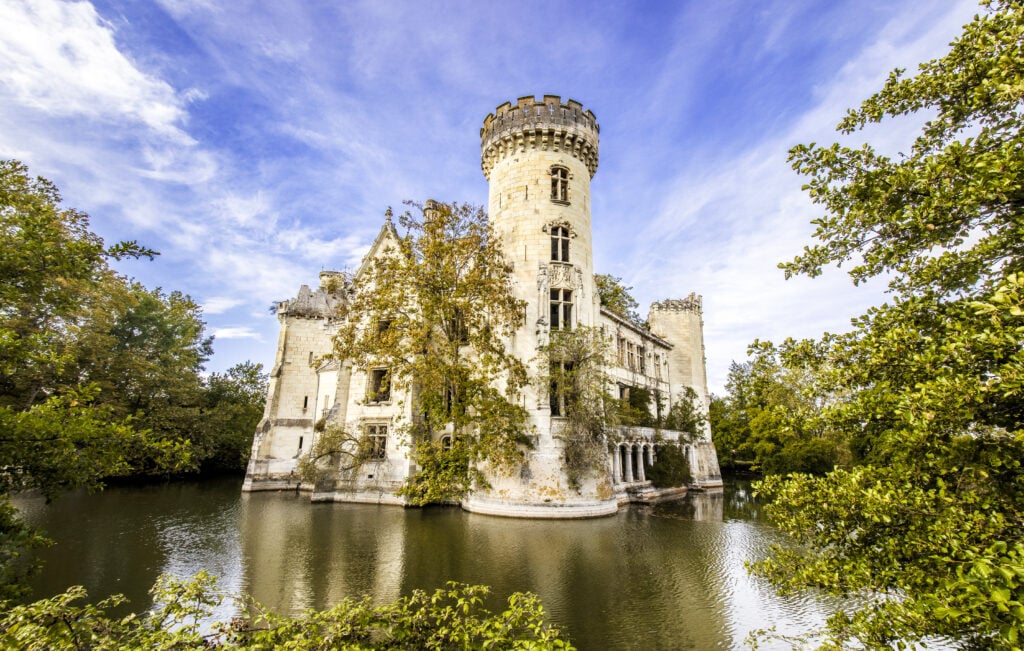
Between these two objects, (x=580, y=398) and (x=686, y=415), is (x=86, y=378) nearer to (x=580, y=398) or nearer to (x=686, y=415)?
(x=580, y=398)

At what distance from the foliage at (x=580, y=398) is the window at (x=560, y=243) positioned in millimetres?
4235

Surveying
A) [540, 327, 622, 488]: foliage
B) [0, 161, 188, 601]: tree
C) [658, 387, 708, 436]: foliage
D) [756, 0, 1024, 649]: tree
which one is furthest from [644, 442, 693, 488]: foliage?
[0, 161, 188, 601]: tree

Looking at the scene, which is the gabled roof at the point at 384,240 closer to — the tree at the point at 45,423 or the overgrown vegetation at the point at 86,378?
the overgrown vegetation at the point at 86,378

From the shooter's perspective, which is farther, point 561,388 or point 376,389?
point 376,389

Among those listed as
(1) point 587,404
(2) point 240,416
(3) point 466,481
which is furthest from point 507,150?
(2) point 240,416

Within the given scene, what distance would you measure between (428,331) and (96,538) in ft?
41.0

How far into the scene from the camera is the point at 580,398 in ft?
67.2

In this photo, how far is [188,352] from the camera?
3844cm

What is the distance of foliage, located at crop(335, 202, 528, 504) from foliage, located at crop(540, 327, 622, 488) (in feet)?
6.05

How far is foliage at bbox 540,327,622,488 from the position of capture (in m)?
20.4

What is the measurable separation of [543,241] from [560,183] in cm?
361

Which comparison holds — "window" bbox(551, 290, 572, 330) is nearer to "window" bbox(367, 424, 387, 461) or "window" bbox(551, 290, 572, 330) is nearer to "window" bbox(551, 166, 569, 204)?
"window" bbox(551, 166, 569, 204)

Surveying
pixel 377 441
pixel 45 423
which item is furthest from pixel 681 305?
pixel 45 423

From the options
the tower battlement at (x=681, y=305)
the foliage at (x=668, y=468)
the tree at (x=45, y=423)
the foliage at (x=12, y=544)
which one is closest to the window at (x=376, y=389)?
the foliage at (x=668, y=468)
